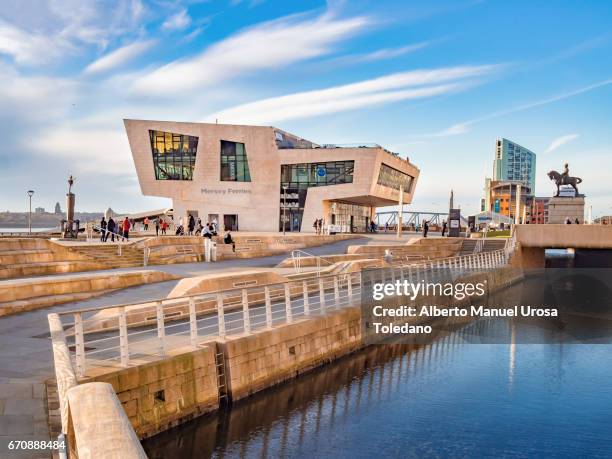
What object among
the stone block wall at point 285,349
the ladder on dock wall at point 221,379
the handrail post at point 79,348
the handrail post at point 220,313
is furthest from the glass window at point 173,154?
the handrail post at point 79,348

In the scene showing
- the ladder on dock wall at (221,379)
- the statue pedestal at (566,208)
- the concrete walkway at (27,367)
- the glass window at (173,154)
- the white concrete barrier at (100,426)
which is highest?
the glass window at (173,154)

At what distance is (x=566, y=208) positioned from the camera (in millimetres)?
50625

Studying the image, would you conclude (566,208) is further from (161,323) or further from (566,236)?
(161,323)

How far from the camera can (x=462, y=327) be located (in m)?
24.9

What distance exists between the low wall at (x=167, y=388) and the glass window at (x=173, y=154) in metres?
49.7

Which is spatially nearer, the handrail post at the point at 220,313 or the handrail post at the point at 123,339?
the handrail post at the point at 123,339

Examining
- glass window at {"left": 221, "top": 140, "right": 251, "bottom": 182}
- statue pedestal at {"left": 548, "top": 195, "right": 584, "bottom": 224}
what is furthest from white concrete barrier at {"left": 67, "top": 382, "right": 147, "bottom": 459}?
glass window at {"left": 221, "top": 140, "right": 251, "bottom": 182}

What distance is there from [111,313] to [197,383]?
358 centimetres

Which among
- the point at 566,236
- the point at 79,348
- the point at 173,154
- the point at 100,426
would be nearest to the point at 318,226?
the point at 173,154

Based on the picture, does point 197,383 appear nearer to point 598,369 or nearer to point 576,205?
point 598,369
